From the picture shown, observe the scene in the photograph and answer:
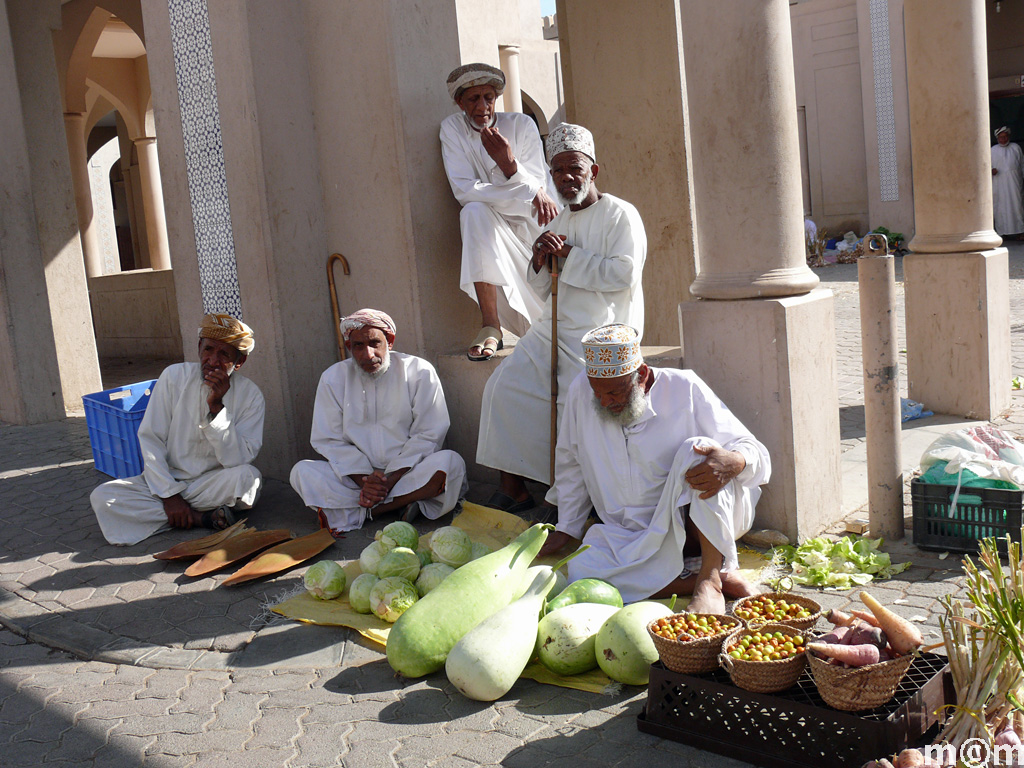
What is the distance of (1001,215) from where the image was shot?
59.3ft

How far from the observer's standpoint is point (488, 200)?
251 inches

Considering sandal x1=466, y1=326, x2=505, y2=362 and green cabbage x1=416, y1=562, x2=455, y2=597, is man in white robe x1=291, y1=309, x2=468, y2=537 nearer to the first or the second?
sandal x1=466, y1=326, x2=505, y2=362

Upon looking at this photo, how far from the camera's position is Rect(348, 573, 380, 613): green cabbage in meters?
4.41

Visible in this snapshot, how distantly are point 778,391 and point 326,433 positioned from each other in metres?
2.72

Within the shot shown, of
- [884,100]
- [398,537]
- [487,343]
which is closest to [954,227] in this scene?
[487,343]

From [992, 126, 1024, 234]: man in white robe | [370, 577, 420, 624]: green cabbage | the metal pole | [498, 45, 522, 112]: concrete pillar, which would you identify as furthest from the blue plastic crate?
[992, 126, 1024, 234]: man in white robe

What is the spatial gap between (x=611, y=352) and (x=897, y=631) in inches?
67.8

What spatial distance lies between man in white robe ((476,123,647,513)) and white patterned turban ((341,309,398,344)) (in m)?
0.72

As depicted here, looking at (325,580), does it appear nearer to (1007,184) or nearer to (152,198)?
(152,198)

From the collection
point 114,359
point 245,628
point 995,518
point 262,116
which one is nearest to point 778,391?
point 995,518

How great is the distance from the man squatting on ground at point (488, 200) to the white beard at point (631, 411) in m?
1.96

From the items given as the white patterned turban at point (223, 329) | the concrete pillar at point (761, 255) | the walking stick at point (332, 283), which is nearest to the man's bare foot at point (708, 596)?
the concrete pillar at point (761, 255)

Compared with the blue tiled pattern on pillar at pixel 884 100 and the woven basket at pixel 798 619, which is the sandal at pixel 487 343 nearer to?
the woven basket at pixel 798 619

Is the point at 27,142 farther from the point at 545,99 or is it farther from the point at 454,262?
the point at 545,99
